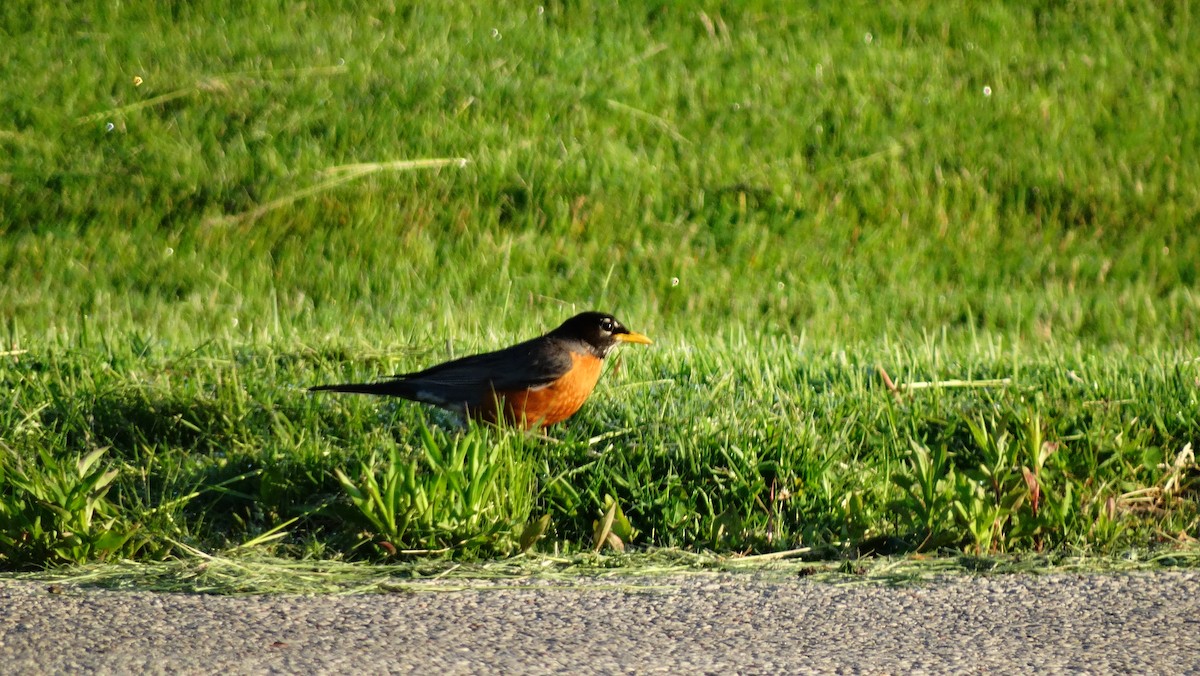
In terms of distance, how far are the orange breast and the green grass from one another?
0.40ft

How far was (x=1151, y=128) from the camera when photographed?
426 inches

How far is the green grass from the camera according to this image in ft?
15.5

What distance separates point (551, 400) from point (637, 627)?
1.64 m

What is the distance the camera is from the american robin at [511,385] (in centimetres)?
529

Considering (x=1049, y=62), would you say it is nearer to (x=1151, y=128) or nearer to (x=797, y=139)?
(x=1151, y=128)

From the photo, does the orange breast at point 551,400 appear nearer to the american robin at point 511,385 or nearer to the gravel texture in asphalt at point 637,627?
the american robin at point 511,385

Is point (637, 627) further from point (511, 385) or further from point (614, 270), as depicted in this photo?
point (614, 270)

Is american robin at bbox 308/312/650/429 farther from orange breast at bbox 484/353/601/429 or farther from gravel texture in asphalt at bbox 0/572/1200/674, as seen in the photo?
gravel texture in asphalt at bbox 0/572/1200/674

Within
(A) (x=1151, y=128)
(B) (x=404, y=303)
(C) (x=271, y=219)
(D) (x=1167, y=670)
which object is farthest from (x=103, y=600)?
(A) (x=1151, y=128)

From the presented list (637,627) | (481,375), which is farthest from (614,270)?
(637,627)

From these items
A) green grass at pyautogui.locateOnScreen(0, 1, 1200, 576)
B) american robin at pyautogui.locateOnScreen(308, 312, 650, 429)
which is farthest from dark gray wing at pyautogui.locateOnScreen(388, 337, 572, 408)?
green grass at pyautogui.locateOnScreen(0, 1, 1200, 576)

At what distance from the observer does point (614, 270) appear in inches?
351

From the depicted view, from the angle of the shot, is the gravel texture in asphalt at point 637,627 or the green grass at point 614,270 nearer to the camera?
the gravel texture in asphalt at point 637,627

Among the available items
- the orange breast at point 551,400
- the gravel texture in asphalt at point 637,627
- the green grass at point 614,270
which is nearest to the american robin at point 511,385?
the orange breast at point 551,400
